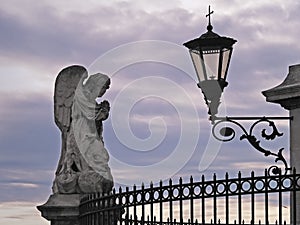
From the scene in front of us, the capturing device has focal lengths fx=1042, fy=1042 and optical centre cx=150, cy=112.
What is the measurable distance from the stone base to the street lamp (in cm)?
430

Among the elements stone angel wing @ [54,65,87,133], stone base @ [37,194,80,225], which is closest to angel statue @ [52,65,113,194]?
stone angel wing @ [54,65,87,133]

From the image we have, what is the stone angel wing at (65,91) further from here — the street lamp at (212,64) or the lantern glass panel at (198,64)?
the street lamp at (212,64)

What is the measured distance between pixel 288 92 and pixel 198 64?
146cm

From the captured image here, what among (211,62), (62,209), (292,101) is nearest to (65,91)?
(62,209)

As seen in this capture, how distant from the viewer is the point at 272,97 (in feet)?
46.8

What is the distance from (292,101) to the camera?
46.6 ft

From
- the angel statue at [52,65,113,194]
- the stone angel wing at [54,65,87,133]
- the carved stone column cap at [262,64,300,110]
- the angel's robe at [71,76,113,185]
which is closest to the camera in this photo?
the carved stone column cap at [262,64,300,110]

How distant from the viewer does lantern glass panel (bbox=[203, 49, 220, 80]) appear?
1328 centimetres

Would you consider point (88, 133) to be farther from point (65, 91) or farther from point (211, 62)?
point (211, 62)

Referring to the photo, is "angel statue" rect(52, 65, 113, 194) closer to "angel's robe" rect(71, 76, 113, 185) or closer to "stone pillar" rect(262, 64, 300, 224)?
"angel's robe" rect(71, 76, 113, 185)

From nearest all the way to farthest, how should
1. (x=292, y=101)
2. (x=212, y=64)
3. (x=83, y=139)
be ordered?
(x=212, y=64), (x=292, y=101), (x=83, y=139)

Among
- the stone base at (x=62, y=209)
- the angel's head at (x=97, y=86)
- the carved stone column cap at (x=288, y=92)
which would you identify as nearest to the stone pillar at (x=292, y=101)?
the carved stone column cap at (x=288, y=92)

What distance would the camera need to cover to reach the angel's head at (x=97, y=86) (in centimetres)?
1781

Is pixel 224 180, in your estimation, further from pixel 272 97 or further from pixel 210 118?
pixel 272 97
